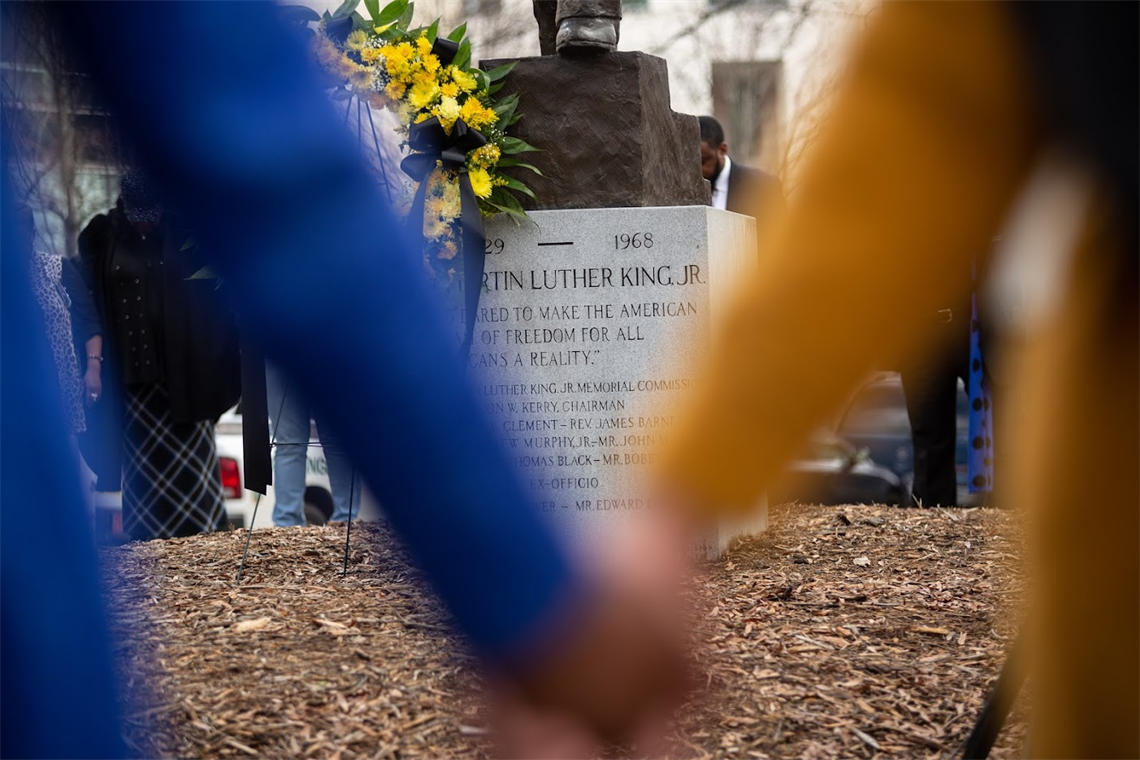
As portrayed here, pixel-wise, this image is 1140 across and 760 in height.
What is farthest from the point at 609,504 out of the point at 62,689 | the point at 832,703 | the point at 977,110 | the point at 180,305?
the point at 977,110

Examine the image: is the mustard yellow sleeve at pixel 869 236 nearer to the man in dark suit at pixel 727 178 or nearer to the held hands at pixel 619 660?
the held hands at pixel 619 660

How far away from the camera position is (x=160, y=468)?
8.38 metres

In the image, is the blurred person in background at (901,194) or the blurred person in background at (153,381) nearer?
the blurred person in background at (901,194)

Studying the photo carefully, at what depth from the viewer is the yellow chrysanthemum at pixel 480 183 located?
5824 mm

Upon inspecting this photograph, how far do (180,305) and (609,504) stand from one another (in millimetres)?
3343

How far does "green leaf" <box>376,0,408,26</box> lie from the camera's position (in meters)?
5.70

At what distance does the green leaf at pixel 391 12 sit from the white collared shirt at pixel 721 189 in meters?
3.38

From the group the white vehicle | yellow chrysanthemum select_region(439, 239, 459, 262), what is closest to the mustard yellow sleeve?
yellow chrysanthemum select_region(439, 239, 459, 262)

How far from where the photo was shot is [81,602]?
2002 millimetres

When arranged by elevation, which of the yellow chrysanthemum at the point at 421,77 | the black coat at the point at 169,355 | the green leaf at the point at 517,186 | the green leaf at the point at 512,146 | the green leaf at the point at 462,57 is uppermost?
the green leaf at the point at 462,57

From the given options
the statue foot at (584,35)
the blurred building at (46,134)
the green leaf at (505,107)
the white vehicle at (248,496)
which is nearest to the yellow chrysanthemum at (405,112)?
the green leaf at (505,107)

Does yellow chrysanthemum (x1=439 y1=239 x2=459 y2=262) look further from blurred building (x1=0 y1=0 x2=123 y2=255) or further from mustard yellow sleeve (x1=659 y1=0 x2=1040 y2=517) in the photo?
mustard yellow sleeve (x1=659 y1=0 x2=1040 y2=517)

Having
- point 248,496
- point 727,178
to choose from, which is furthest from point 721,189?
point 248,496

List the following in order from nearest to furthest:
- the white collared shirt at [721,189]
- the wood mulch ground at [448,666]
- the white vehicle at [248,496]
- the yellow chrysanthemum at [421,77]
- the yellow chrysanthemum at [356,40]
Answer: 1. the wood mulch ground at [448,666]
2. the yellow chrysanthemum at [356,40]
3. the yellow chrysanthemum at [421,77]
4. the white collared shirt at [721,189]
5. the white vehicle at [248,496]
